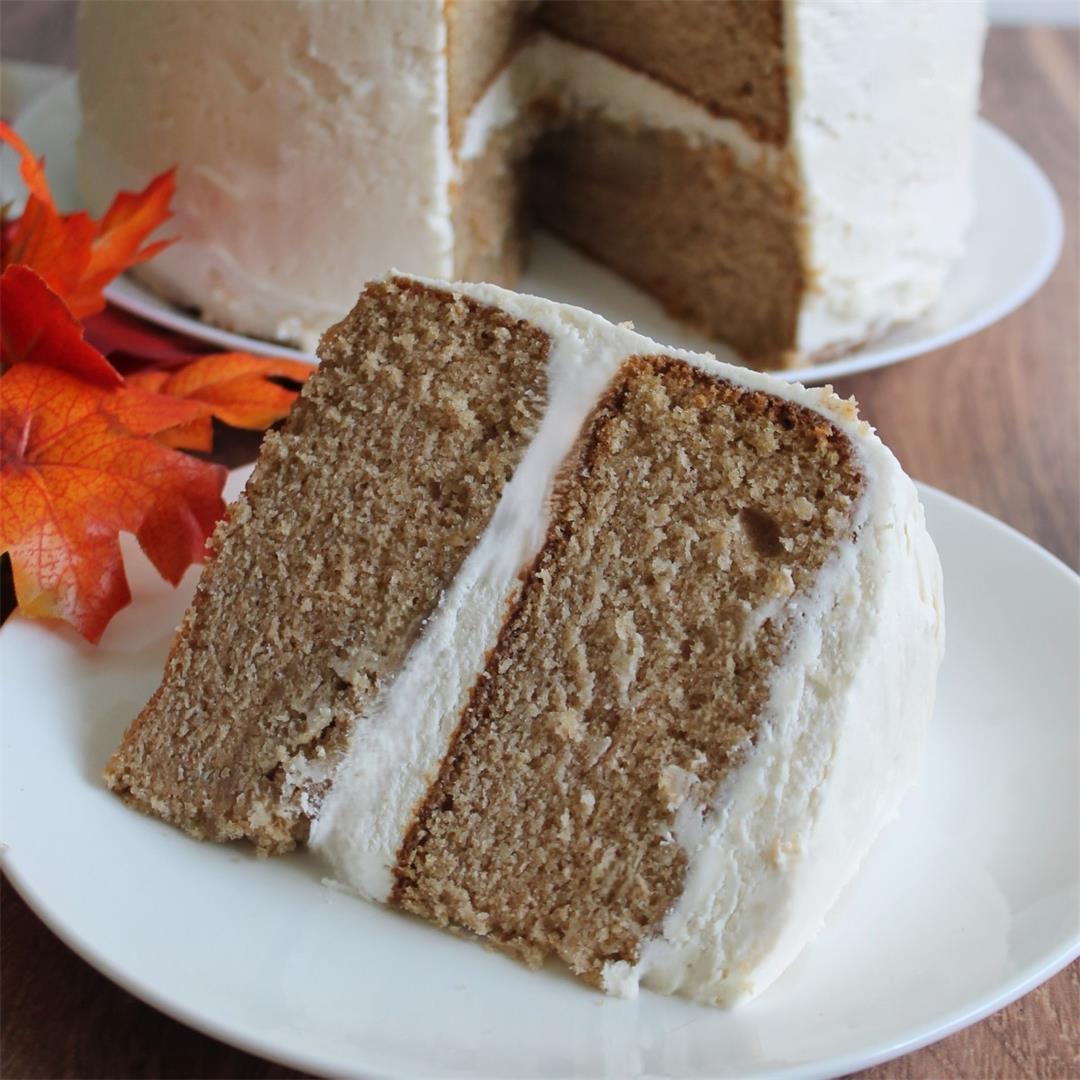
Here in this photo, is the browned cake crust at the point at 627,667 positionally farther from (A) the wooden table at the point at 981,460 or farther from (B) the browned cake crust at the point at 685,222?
(B) the browned cake crust at the point at 685,222

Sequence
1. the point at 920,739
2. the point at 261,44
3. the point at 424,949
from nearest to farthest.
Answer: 1. the point at 424,949
2. the point at 920,739
3. the point at 261,44

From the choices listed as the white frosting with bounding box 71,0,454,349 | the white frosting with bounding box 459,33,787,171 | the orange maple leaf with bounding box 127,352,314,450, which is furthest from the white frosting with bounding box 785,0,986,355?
the orange maple leaf with bounding box 127,352,314,450

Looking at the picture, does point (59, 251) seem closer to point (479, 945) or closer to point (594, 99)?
point (479, 945)

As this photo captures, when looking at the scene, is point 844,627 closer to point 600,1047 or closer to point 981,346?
point 600,1047

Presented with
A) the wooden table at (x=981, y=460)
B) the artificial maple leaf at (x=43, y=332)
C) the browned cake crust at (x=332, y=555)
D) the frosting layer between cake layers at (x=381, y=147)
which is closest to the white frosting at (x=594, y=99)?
the frosting layer between cake layers at (x=381, y=147)

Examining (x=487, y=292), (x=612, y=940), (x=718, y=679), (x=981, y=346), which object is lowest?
(x=981, y=346)

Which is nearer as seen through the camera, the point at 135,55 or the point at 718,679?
the point at 718,679

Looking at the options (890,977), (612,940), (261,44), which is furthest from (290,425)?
(261,44)
